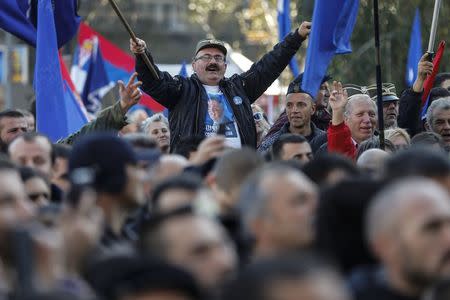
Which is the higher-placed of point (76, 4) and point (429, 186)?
point (76, 4)

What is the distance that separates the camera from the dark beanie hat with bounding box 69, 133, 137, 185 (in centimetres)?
754

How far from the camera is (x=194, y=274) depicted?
A: 221 inches

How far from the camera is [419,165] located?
23.4ft

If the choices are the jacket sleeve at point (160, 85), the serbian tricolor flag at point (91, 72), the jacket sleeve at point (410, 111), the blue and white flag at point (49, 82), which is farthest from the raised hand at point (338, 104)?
the serbian tricolor flag at point (91, 72)

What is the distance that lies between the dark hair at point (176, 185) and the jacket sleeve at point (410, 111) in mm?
5451

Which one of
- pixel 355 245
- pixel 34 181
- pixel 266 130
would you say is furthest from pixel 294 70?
pixel 355 245

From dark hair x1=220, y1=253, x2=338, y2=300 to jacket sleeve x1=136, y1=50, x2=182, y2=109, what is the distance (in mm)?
6648

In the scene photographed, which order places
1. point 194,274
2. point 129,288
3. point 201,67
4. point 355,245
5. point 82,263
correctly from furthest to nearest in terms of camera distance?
point 201,67
point 355,245
point 82,263
point 194,274
point 129,288

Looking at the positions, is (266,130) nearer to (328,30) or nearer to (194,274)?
(328,30)

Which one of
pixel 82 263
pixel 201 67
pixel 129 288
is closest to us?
pixel 129 288

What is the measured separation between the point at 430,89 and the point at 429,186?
8.34m

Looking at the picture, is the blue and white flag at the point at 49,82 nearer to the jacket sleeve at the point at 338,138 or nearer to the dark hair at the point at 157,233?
the jacket sleeve at the point at 338,138

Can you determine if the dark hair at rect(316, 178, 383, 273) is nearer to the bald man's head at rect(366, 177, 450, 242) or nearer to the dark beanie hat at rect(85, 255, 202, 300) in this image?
the bald man's head at rect(366, 177, 450, 242)

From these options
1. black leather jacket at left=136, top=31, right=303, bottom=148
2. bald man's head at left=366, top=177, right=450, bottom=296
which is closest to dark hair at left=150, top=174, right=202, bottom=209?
bald man's head at left=366, top=177, right=450, bottom=296
